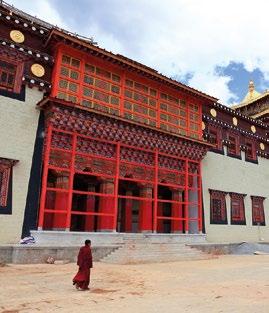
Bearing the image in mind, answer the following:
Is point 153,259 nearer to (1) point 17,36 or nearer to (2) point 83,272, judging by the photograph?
(2) point 83,272

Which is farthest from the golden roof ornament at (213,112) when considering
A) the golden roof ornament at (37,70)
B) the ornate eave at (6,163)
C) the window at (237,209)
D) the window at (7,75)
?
the ornate eave at (6,163)

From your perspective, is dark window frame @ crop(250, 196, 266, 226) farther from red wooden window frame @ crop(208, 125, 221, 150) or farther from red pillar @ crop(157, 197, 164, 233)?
red pillar @ crop(157, 197, 164, 233)

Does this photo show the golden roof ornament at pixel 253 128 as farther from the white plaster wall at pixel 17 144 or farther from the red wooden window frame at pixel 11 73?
the red wooden window frame at pixel 11 73

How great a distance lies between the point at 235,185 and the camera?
21.4 m

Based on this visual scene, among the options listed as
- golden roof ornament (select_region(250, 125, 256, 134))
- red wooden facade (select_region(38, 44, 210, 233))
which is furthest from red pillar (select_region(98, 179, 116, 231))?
golden roof ornament (select_region(250, 125, 256, 134))

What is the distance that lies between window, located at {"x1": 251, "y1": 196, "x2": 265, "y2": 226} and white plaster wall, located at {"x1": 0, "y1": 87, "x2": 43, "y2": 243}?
1532 centimetres

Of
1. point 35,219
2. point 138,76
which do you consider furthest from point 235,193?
point 35,219

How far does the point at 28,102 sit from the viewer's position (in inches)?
528

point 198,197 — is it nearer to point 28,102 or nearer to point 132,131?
point 132,131

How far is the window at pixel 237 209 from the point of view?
20806 mm

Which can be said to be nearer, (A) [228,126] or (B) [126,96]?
(B) [126,96]

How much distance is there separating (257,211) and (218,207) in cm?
425

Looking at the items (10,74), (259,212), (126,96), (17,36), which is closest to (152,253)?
(126,96)

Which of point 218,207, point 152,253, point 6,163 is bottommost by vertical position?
point 152,253
